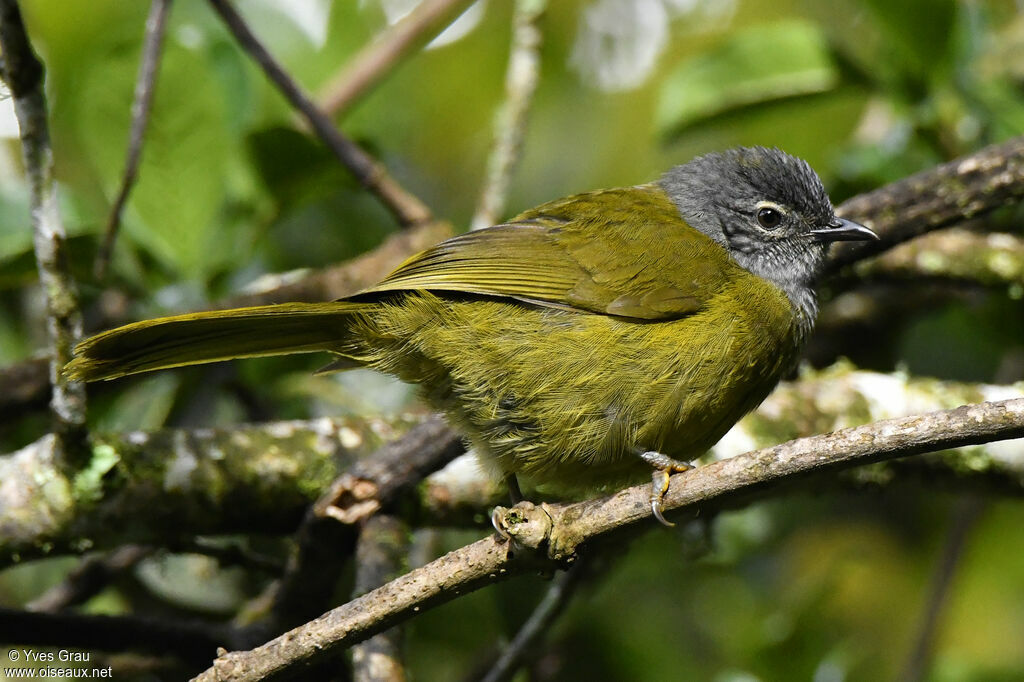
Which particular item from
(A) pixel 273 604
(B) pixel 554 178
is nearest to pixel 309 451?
(A) pixel 273 604

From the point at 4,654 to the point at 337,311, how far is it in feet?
6.06

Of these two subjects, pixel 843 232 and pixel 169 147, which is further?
pixel 169 147

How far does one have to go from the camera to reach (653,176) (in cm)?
409

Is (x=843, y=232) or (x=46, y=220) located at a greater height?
(x=46, y=220)

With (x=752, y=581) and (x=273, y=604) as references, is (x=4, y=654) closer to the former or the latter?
(x=273, y=604)

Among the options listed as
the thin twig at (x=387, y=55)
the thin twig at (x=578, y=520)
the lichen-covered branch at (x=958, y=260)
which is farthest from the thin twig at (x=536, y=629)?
the thin twig at (x=387, y=55)

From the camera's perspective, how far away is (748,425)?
341 centimetres

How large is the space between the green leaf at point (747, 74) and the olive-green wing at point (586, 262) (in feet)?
2.06

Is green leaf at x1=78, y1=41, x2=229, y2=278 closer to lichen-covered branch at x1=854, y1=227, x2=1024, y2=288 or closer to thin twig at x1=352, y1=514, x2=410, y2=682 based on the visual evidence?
thin twig at x1=352, y1=514, x2=410, y2=682

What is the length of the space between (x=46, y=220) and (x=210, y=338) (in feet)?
1.64

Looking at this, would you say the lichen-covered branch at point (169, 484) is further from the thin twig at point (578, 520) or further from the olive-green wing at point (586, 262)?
the thin twig at point (578, 520)

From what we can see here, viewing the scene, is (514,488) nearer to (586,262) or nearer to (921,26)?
(586,262)

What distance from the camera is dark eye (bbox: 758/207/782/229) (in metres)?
3.31

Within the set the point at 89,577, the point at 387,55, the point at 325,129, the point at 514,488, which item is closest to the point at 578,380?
the point at 514,488
